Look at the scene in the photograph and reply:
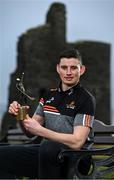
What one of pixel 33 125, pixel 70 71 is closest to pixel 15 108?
pixel 33 125

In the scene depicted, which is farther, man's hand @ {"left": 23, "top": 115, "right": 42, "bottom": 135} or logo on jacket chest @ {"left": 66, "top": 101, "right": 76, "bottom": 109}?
logo on jacket chest @ {"left": 66, "top": 101, "right": 76, "bottom": 109}

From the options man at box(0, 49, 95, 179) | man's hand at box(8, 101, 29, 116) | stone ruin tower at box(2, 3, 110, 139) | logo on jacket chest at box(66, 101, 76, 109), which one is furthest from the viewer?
stone ruin tower at box(2, 3, 110, 139)

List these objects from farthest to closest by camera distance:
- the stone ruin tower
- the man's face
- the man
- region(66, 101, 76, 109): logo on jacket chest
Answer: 1. the stone ruin tower
2. the man's face
3. region(66, 101, 76, 109): logo on jacket chest
4. the man

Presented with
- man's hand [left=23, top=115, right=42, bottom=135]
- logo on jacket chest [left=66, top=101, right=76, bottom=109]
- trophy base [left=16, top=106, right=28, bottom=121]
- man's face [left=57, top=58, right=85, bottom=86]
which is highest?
man's face [left=57, top=58, right=85, bottom=86]

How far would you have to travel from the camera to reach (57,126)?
147 inches

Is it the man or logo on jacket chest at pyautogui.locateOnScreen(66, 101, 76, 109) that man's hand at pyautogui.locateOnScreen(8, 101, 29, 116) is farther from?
→ logo on jacket chest at pyautogui.locateOnScreen(66, 101, 76, 109)

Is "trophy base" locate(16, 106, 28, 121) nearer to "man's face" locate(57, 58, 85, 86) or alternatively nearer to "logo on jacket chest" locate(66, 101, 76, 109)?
"logo on jacket chest" locate(66, 101, 76, 109)

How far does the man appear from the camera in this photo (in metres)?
3.51

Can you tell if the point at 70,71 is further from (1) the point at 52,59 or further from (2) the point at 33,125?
(1) the point at 52,59

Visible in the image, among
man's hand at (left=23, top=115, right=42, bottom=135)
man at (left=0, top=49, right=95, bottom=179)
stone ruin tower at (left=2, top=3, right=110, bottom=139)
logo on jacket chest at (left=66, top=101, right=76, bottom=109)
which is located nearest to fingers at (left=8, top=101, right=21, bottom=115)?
man at (left=0, top=49, right=95, bottom=179)

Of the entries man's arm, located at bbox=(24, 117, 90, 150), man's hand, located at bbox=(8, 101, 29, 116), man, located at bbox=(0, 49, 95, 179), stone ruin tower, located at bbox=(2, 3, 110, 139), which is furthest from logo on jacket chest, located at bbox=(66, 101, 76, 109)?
stone ruin tower, located at bbox=(2, 3, 110, 139)

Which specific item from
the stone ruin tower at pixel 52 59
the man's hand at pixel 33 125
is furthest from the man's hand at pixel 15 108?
the stone ruin tower at pixel 52 59

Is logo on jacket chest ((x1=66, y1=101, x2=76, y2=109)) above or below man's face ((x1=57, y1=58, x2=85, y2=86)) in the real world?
below

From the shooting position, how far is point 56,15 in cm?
1998
